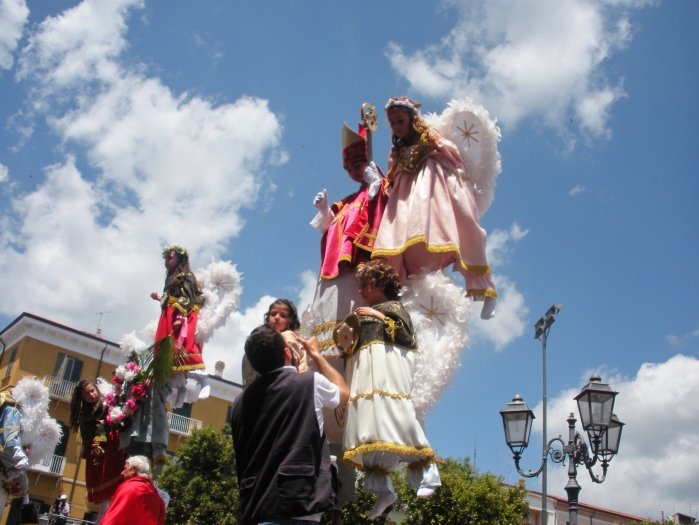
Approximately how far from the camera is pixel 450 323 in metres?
5.61

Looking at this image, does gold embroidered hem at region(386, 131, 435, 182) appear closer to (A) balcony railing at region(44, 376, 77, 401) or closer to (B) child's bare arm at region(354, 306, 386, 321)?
(B) child's bare arm at region(354, 306, 386, 321)

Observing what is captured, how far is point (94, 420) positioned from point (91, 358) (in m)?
27.0

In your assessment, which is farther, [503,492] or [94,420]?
[503,492]

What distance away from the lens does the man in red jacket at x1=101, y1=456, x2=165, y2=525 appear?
5.86 m

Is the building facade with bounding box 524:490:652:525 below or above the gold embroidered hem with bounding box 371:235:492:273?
above

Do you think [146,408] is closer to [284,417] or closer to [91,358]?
[284,417]

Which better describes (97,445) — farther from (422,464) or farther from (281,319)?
(422,464)

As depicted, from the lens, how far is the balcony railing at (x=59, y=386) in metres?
30.4

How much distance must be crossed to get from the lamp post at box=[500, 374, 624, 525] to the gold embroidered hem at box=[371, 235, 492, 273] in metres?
3.87

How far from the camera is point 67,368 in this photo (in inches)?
1253

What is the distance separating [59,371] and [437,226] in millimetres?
29779

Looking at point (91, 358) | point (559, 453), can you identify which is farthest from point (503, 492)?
point (91, 358)

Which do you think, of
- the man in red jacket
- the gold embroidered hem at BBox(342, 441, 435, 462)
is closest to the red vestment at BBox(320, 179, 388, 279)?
the gold embroidered hem at BBox(342, 441, 435, 462)

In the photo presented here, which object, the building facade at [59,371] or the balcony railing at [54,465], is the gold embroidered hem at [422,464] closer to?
the building facade at [59,371]
